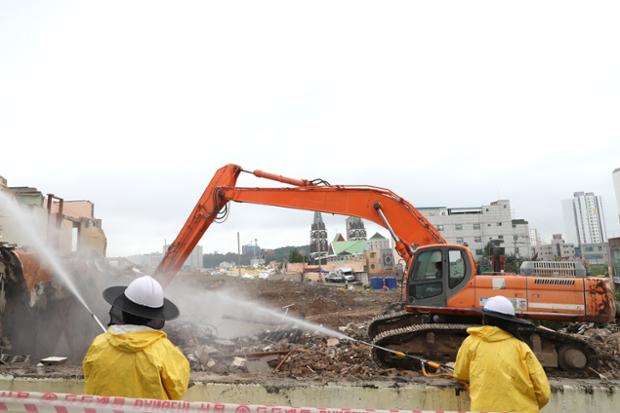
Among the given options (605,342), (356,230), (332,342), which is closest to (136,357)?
(332,342)

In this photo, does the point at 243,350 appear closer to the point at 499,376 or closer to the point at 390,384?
the point at 390,384

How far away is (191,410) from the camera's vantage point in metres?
2.39

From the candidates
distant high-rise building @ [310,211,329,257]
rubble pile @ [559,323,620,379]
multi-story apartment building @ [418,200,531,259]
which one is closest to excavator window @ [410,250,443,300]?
rubble pile @ [559,323,620,379]

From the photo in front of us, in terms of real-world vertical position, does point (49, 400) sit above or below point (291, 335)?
above

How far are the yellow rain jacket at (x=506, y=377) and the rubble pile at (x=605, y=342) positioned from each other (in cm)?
576

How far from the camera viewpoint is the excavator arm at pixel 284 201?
9.07 metres

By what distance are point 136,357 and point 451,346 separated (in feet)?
22.0

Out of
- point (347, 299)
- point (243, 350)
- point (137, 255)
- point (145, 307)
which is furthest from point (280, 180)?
point (137, 255)

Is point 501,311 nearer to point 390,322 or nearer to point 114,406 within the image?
point 114,406

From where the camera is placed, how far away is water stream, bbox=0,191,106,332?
A: 8781mm

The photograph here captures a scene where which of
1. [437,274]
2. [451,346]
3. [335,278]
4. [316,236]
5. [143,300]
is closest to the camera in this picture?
[143,300]

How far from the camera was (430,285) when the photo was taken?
8.18 metres

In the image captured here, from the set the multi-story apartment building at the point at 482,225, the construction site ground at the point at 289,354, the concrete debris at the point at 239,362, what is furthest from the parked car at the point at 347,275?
the multi-story apartment building at the point at 482,225

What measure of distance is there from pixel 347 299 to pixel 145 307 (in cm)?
1971
